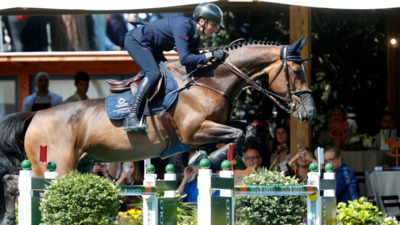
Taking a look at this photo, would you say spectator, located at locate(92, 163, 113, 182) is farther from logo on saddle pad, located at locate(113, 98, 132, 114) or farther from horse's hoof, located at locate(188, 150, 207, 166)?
horse's hoof, located at locate(188, 150, 207, 166)

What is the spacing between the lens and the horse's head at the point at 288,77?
6.38 metres

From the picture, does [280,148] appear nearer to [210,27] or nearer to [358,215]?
[358,215]

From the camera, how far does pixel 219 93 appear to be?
6.32 meters

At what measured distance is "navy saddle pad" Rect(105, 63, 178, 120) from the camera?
635 centimetres

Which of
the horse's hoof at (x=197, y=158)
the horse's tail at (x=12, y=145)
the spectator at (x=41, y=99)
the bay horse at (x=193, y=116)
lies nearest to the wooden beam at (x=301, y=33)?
the bay horse at (x=193, y=116)

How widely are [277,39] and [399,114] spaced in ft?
9.04

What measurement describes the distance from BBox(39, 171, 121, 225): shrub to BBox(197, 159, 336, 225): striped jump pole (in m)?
0.70

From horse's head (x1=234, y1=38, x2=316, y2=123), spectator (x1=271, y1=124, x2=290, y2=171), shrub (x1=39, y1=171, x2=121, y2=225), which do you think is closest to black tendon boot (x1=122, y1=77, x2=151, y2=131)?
horse's head (x1=234, y1=38, x2=316, y2=123)

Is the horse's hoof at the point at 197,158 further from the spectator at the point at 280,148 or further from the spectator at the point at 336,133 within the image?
the spectator at the point at 336,133

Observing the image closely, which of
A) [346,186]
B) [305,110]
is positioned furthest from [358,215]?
[346,186]

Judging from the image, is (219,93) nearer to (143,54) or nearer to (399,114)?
(143,54)

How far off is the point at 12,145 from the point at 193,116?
1.90 metres

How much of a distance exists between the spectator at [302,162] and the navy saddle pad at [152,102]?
2.39 m

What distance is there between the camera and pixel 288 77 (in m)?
6.42
